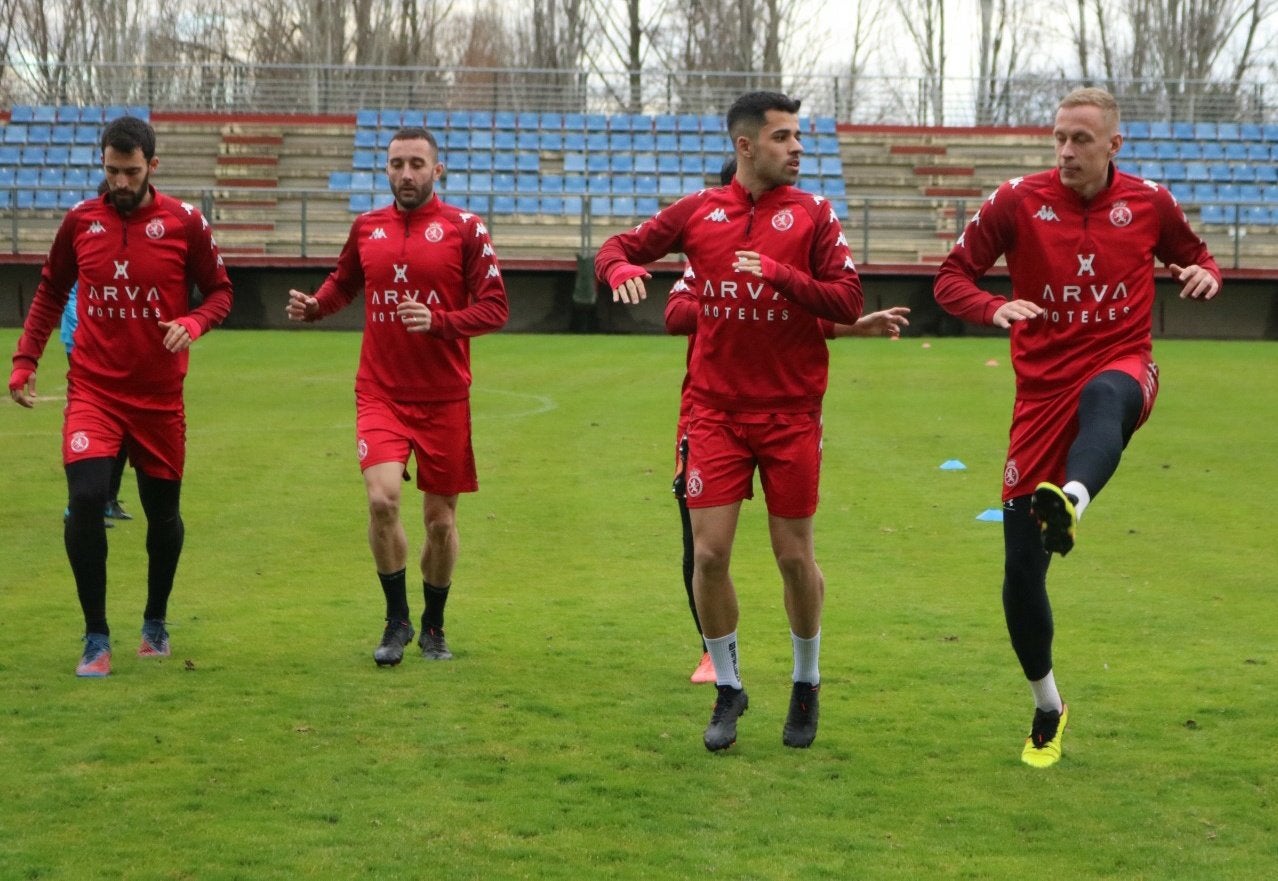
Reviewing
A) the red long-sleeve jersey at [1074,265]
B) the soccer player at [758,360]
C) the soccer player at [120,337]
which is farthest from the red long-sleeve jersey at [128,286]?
the red long-sleeve jersey at [1074,265]

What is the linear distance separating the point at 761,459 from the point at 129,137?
290 cm

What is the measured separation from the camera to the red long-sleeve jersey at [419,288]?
6910 millimetres

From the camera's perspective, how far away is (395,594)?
6984 millimetres

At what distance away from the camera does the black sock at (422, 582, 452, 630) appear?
7.07 m

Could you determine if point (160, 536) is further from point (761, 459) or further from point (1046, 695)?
point (1046, 695)

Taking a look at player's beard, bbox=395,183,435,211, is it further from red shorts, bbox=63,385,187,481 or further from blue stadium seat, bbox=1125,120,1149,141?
blue stadium seat, bbox=1125,120,1149,141

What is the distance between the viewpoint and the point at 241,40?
5662 cm

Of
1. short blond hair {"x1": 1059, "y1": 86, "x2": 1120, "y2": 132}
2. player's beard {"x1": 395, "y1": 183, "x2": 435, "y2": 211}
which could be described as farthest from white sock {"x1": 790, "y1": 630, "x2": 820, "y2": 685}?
player's beard {"x1": 395, "y1": 183, "x2": 435, "y2": 211}

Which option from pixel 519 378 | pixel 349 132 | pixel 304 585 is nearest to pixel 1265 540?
pixel 304 585

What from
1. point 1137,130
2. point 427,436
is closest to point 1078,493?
point 427,436

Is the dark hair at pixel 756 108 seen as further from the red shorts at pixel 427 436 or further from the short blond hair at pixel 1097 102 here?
the red shorts at pixel 427 436

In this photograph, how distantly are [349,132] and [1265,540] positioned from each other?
29910 millimetres

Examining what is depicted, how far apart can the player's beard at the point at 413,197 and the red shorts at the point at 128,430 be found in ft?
4.03

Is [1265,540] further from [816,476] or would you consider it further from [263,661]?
[263,661]
